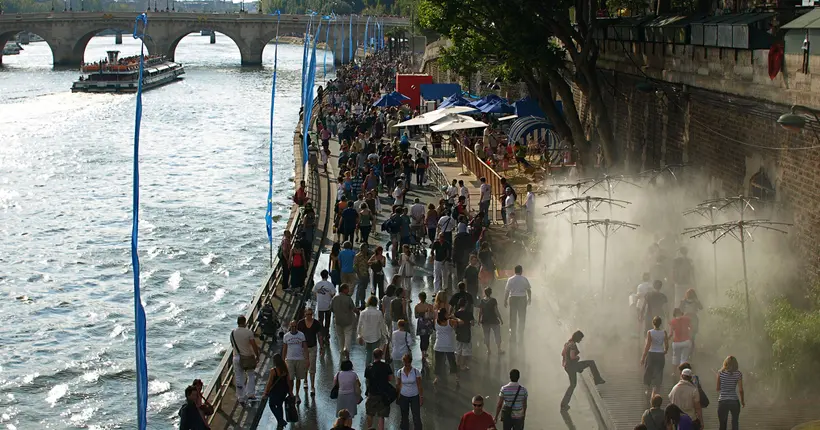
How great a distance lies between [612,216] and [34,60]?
435 ft

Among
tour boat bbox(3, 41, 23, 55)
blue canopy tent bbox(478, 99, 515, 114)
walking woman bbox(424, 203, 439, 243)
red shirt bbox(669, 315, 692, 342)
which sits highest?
tour boat bbox(3, 41, 23, 55)

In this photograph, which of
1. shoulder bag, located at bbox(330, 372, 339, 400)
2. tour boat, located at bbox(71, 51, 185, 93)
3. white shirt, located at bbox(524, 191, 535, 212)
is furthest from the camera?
tour boat, located at bbox(71, 51, 185, 93)

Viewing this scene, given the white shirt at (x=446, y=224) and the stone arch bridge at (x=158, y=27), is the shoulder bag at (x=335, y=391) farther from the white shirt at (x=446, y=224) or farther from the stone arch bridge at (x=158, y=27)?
the stone arch bridge at (x=158, y=27)

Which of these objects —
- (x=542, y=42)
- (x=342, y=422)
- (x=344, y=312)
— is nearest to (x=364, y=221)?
(x=344, y=312)

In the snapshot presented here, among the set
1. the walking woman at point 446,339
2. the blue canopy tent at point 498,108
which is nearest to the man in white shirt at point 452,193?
the walking woman at point 446,339

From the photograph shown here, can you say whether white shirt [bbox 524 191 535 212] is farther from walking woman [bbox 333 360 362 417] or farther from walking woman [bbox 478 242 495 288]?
walking woman [bbox 333 360 362 417]

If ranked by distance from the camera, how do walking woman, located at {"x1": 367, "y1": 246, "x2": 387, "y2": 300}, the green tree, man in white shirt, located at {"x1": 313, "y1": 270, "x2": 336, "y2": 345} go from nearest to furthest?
man in white shirt, located at {"x1": 313, "y1": 270, "x2": 336, "y2": 345} < walking woman, located at {"x1": 367, "y1": 246, "x2": 387, "y2": 300} < the green tree

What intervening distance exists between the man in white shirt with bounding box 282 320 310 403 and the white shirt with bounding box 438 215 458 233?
8.11 meters

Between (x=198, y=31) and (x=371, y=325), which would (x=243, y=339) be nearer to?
(x=371, y=325)

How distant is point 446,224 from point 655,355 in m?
8.72

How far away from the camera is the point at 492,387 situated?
647 inches

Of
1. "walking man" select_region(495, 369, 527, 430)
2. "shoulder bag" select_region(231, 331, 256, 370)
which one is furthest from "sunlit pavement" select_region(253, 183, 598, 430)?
"walking man" select_region(495, 369, 527, 430)

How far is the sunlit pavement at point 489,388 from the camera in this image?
15.2 metres

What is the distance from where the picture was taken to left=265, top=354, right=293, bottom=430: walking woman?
14.6 meters
